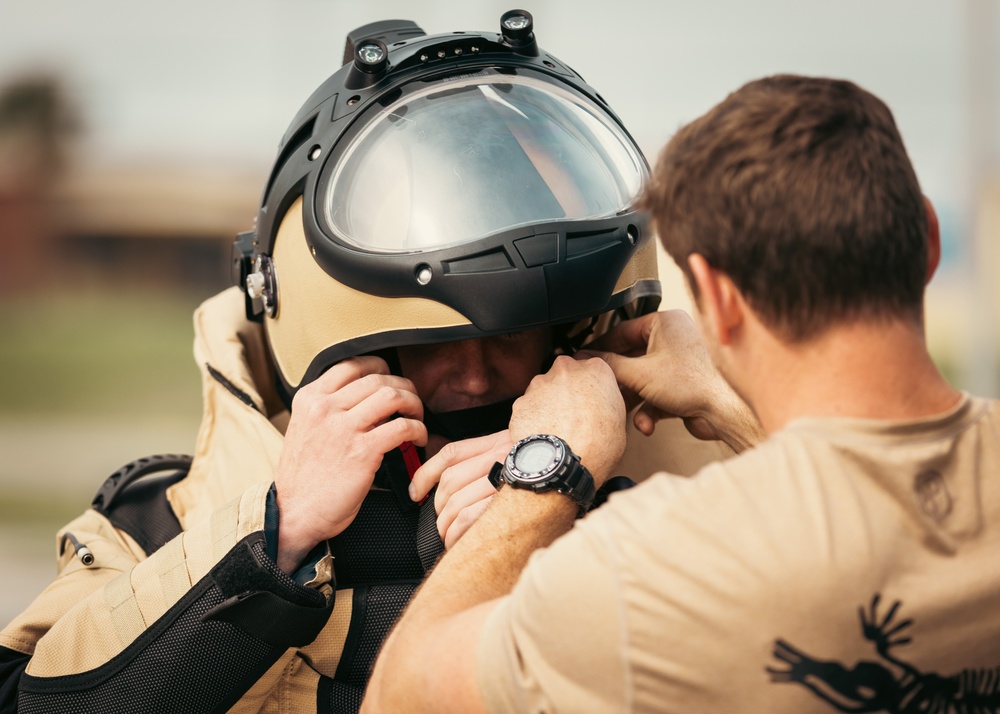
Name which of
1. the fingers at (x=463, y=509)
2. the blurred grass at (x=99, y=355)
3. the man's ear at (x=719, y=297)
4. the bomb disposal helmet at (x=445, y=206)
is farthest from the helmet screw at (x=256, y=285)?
the blurred grass at (x=99, y=355)

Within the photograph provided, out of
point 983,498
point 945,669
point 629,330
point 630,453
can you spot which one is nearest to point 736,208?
point 983,498

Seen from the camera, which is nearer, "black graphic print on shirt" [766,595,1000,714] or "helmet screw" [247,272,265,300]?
"black graphic print on shirt" [766,595,1000,714]

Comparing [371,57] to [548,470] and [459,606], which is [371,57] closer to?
[548,470]

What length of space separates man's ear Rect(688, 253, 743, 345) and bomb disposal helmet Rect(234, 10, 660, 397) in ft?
1.55

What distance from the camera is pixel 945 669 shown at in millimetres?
Answer: 1242

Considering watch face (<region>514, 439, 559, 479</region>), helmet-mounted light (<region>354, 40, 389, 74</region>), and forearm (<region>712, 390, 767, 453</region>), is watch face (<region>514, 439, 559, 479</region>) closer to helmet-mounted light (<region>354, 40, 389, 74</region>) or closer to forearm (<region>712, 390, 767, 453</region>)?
forearm (<region>712, 390, 767, 453</region>)

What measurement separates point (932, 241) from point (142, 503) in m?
1.54

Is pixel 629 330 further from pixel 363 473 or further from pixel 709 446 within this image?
pixel 363 473

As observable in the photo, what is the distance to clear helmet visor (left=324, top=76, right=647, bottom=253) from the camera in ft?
6.23

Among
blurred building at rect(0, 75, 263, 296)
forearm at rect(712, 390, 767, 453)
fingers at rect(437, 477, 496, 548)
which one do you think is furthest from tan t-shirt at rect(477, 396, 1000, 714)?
blurred building at rect(0, 75, 263, 296)

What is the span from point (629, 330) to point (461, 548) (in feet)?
2.24

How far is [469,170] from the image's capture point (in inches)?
75.6

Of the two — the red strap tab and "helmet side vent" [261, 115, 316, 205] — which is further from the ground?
"helmet side vent" [261, 115, 316, 205]

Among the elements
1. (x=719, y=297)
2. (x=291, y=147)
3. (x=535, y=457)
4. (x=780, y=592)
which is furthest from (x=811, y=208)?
(x=291, y=147)
